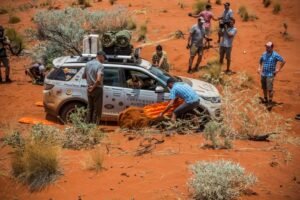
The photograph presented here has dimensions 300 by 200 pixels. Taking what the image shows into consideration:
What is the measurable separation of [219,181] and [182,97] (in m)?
3.71

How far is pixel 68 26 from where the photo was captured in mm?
17844

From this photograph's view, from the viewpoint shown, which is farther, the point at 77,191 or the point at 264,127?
the point at 264,127

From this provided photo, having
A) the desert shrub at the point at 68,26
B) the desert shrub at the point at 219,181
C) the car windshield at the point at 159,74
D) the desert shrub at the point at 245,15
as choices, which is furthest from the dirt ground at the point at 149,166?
the desert shrub at the point at 245,15

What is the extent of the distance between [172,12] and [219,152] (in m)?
20.4

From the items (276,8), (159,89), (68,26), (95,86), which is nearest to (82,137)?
(95,86)

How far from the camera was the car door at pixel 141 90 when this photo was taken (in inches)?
420

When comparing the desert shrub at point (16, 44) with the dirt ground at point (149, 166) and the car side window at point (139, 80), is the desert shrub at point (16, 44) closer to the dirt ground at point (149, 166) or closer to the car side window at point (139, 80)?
the dirt ground at point (149, 166)

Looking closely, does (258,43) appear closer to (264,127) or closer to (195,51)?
(195,51)

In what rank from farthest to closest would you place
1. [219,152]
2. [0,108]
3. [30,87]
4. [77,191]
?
[30,87] < [0,108] < [219,152] < [77,191]

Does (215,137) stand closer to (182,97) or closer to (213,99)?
(182,97)

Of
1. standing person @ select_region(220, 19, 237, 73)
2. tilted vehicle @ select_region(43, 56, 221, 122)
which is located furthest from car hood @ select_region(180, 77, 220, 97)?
standing person @ select_region(220, 19, 237, 73)

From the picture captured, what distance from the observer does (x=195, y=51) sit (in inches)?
629

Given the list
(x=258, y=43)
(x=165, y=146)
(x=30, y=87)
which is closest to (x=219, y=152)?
(x=165, y=146)

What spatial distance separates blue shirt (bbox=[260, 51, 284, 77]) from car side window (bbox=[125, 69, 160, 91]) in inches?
149
